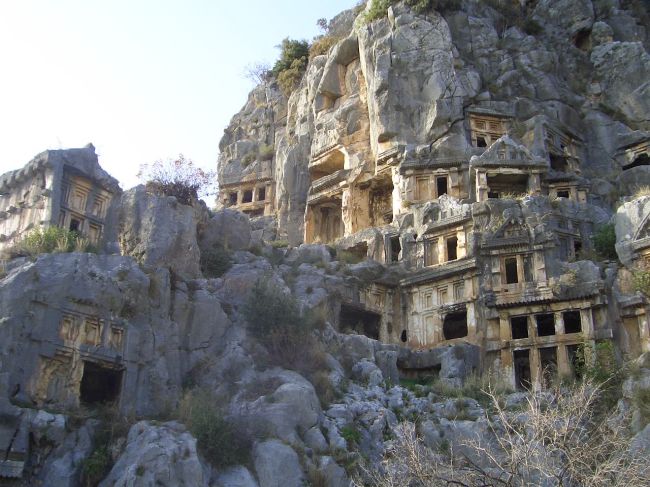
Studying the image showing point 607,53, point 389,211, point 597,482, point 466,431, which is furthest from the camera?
point 607,53

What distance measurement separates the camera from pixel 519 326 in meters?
35.6

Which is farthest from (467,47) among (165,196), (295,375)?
(295,375)

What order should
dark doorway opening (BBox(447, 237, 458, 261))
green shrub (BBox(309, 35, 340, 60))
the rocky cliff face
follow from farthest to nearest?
green shrub (BBox(309, 35, 340, 60)) < dark doorway opening (BBox(447, 237, 458, 261)) < the rocky cliff face

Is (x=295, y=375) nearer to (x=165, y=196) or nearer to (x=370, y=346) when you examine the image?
(x=370, y=346)

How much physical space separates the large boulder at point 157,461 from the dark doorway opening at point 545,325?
18.2 metres

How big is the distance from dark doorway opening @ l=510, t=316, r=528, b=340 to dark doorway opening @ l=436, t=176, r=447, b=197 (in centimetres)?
1021

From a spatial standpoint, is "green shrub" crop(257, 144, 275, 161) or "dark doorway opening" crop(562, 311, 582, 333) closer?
"dark doorway opening" crop(562, 311, 582, 333)

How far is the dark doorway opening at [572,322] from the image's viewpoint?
3428 cm

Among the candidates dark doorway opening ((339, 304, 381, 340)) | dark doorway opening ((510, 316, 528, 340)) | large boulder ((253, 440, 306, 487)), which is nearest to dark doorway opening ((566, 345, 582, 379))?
dark doorway opening ((510, 316, 528, 340))

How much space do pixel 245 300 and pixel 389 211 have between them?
1977cm

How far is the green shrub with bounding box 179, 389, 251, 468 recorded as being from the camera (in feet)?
71.6

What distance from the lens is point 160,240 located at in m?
28.7

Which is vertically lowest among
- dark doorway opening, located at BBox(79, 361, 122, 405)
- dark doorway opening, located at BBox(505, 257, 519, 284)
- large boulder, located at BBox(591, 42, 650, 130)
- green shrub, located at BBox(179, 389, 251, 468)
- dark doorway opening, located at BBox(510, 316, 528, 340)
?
green shrub, located at BBox(179, 389, 251, 468)

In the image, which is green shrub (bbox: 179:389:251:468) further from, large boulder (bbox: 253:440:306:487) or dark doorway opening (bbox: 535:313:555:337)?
dark doorway opening (bbox: 535:313:555:337)
